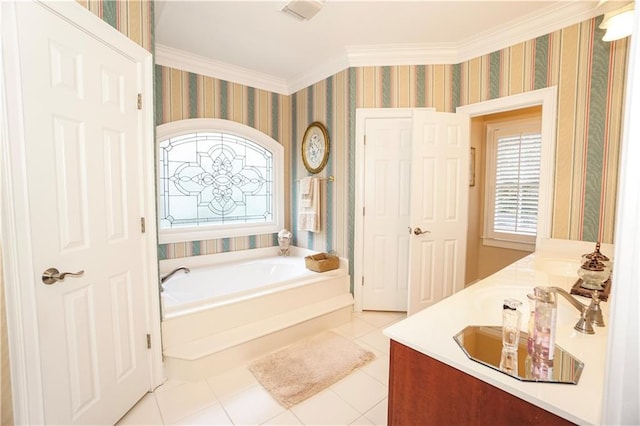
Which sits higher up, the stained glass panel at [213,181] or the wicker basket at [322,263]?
the stained glass panel at [213,181]

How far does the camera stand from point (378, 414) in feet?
5.58

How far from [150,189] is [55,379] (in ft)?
3.28

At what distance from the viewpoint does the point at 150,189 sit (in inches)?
70.7

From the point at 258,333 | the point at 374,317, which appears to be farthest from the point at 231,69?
the point at 374,317

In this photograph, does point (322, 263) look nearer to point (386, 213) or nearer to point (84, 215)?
point (386, 213)

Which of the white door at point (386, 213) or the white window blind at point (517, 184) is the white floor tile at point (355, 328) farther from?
the white window blind at point (517, 184)

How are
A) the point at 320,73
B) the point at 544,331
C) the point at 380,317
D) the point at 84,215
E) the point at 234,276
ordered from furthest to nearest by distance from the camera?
1. the point at 320,73
2. the point at 234,276
3. the point at 380,317
4. the point at 84,215
5. the point at 544,331

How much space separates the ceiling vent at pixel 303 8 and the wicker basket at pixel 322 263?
6.94 feet

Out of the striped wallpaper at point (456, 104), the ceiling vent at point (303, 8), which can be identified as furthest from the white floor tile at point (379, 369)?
the ceiling vent at point (303, 8)

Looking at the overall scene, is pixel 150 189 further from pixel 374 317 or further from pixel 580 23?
pixel 580 23

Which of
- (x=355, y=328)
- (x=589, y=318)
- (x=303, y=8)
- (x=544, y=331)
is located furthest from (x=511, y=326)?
(x=303, y=8)

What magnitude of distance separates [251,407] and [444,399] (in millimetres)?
1294

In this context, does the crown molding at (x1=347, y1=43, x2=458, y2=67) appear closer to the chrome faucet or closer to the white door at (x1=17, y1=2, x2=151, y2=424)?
the white door at (x1=17, y1=2, x2=151, y2=424)

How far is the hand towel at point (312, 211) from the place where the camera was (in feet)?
11.2
